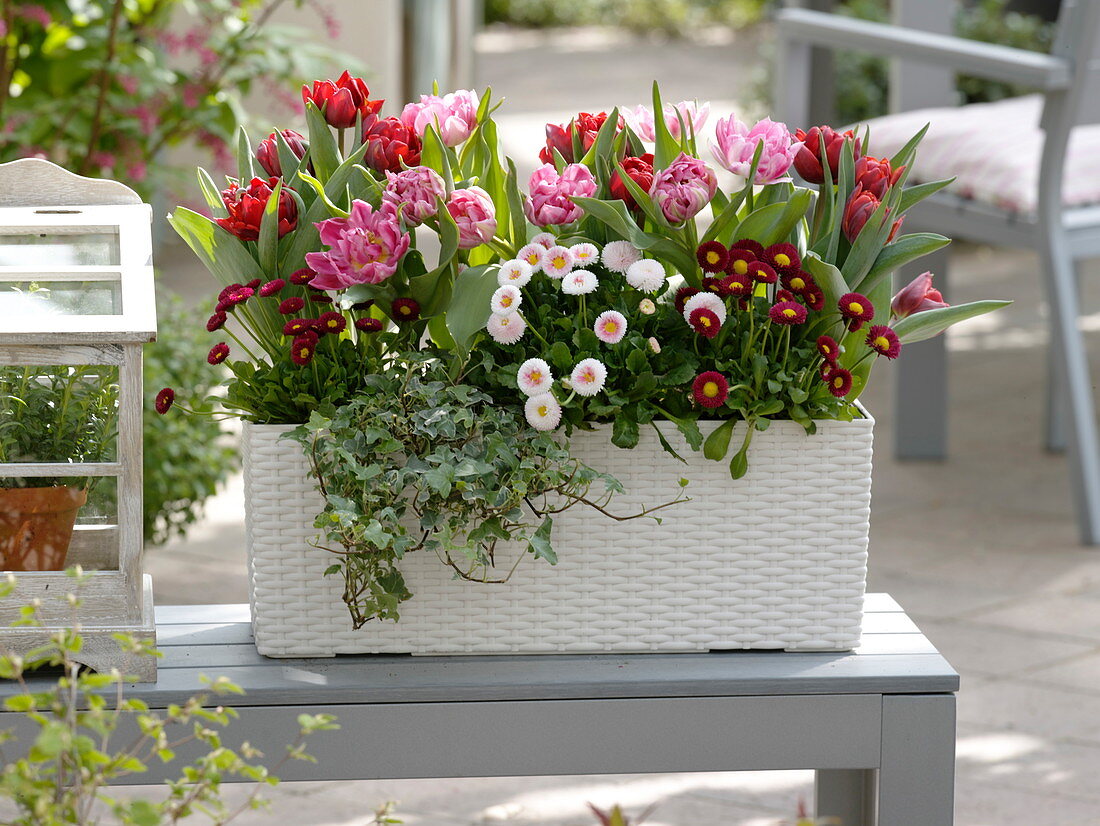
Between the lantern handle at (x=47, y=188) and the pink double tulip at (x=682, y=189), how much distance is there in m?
0.55

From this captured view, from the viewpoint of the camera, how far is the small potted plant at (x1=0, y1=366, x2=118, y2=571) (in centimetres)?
126

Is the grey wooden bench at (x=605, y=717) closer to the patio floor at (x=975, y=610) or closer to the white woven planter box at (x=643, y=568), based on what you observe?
the white woven planter box at (x=643, y=568)

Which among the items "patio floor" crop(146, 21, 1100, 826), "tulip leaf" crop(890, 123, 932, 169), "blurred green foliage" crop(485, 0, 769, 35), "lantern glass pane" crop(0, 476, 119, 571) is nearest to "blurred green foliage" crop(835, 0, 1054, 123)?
"patio floor" crop(146, 21, 1100, 826)

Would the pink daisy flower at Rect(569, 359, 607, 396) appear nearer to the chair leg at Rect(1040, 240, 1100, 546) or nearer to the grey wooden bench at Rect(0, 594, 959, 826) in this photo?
the grey wooden bench at Rect(0, 594, 959, 826)

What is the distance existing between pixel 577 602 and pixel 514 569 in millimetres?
69

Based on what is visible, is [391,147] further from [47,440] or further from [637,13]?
[637,13]

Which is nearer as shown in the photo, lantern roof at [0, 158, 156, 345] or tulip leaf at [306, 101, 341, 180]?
lantern roof at [0, 158, 156, 345]

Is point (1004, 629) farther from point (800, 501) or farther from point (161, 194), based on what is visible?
point (161, 194)

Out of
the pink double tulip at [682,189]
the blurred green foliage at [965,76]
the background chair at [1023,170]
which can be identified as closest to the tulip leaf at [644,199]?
the pink double tulip at [682,189]

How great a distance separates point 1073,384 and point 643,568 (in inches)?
82.4

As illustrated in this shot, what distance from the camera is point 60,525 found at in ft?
4.26

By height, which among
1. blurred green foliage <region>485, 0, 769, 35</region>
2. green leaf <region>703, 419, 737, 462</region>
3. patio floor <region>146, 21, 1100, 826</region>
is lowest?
patio floor <region>146, 21, 1100, 826</region>

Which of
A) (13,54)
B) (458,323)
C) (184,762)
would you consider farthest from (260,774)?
(13,54)

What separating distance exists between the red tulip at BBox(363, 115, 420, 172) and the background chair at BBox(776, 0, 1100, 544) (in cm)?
194
